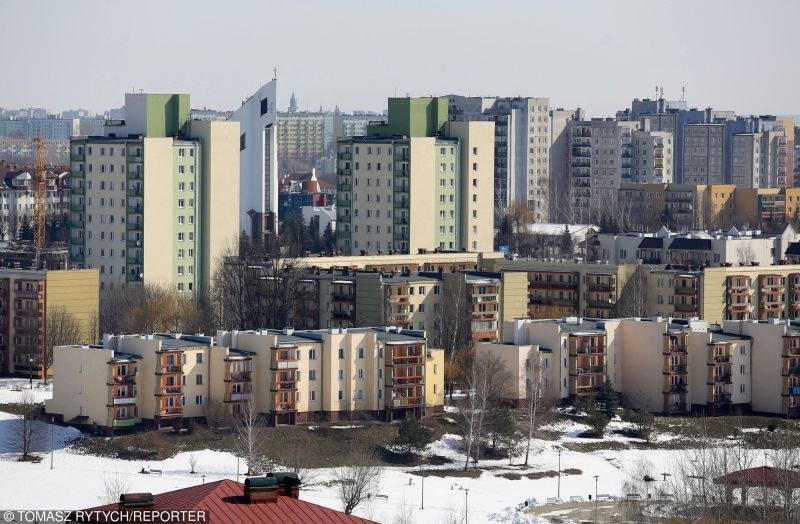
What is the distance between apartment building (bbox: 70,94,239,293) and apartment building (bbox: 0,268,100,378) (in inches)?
379

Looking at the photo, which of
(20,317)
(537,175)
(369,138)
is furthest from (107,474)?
(537,175)

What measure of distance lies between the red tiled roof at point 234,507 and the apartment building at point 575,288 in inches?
1572

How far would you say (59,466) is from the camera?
157 ft

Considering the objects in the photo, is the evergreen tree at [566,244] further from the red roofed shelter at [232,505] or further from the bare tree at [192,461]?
the red roofed shelter at [232,505]

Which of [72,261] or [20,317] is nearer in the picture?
[20,317]

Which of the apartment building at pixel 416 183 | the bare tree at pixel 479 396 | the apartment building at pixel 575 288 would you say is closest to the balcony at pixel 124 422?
the bare tree at pixel 479 396

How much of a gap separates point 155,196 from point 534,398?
22.0 meters

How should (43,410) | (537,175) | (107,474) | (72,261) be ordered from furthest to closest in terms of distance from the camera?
1. (537,175)
2. (72,261)
3. (43,410)
4. (107,474)

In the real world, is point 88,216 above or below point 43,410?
above

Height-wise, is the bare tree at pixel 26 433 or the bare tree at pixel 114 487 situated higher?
the bare tree at pixel 26 433

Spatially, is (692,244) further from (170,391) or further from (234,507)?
(234,507)

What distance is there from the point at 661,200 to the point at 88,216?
41.5 m

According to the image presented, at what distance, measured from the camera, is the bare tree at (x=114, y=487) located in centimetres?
4316

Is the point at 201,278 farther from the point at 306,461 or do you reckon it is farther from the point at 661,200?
the point at 661,200
